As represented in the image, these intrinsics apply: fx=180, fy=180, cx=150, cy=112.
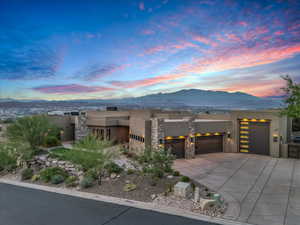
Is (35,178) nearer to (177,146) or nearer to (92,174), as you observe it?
(92,174)

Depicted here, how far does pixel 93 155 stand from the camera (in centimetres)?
934

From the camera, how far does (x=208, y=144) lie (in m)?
17.2

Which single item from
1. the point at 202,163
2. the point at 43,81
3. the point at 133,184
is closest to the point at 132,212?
the point at 133,184

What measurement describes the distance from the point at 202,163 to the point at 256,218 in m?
7.98

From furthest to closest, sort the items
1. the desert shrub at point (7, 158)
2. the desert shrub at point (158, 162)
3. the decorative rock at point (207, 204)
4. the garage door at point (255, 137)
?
the garage door at point (255, 137), the desert shrub at point (7, 158), the desert shrub at point (158, 162), the decorative rock at point (207, 204)

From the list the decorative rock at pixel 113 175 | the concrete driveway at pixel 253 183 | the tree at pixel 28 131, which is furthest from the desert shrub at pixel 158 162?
the tree at pixel 28 131

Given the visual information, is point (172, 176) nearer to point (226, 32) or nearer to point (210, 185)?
point (210, 185)

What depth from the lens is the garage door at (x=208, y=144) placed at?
1683cm

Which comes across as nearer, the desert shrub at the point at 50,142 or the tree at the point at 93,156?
the tree at the point at 93,156

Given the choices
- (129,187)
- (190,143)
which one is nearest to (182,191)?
(129,187)

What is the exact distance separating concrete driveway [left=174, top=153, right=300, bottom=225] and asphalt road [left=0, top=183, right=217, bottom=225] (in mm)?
2222

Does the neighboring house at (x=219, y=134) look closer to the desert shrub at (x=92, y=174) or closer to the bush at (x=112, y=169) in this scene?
the bush at (x=112, y=169)

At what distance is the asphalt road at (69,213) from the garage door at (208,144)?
11487 mm

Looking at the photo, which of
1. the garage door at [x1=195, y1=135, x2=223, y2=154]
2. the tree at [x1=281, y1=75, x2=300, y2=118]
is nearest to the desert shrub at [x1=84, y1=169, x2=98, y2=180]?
the garage door at [x1=195, y1=135, x2=223, y2=154]
